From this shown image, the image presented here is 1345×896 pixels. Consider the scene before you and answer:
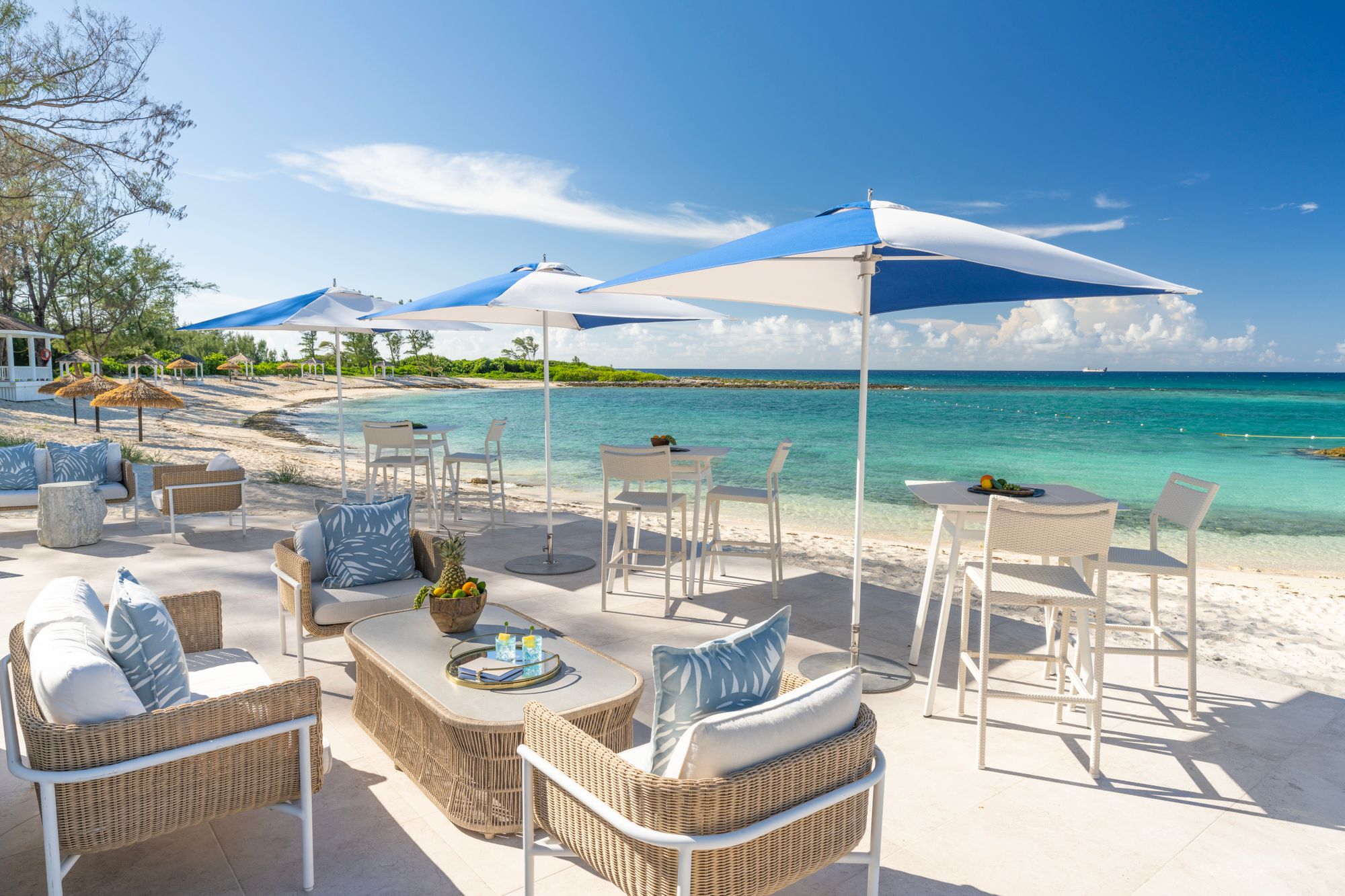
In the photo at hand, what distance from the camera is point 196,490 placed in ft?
20.8

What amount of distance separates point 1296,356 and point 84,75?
4578 centimetres

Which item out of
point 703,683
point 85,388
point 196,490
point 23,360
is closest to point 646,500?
point 703,683

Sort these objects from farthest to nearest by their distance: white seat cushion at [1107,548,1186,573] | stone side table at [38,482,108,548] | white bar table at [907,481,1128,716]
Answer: stone side table at [38,482,108,548] < white seat cushion at [1107,548,1186,573] < white bar table at [907,481,1128,716]

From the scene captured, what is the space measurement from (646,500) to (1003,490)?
2178 mm

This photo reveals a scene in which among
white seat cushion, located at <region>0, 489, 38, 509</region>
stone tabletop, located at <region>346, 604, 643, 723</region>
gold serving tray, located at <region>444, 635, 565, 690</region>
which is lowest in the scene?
white seat cushion, located at <region>0, 489, 38, 509</region>

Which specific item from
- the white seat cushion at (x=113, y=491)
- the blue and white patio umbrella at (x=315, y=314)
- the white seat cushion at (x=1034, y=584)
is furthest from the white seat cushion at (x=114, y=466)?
the white seat cushion at (x=1034, y=584)

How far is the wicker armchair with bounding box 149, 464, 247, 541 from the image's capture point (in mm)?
6285

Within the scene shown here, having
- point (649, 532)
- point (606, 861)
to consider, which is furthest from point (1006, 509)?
point (649, 532)

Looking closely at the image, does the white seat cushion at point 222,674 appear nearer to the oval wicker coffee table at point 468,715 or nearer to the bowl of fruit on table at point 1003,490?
the oval wicker coffee table at point 468,715

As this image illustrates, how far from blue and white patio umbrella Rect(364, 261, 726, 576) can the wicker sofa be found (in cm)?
297

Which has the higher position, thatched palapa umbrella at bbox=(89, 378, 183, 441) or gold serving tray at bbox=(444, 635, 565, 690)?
thatched palapa umbrella at bbox=(89, 378, 183, 441)

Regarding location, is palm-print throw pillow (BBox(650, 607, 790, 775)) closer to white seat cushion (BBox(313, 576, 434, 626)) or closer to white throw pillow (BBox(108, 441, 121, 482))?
white seat cushion (BBox(313, 576, 434, 626))

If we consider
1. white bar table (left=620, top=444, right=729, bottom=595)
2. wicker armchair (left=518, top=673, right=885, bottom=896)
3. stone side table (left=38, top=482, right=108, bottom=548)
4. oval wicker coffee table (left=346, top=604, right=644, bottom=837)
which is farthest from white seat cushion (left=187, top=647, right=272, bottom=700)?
stone side table (left=38, top=482, right=108, bottom=548)

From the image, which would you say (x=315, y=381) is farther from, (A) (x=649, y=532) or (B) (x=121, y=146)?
(A) (x=649, y=532)
